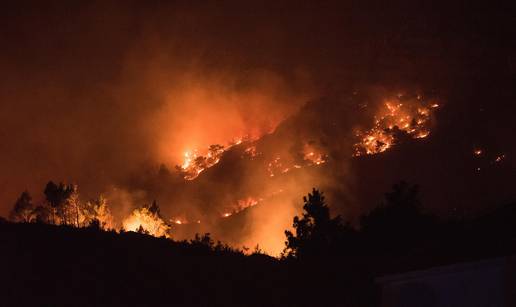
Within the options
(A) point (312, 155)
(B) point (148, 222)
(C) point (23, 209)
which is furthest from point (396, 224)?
(A) point (312, 155)

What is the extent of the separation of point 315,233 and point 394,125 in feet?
292

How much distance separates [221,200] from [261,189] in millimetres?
11771

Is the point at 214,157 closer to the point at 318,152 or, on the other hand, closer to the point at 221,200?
the point at 221,200

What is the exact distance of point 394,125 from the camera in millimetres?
122375

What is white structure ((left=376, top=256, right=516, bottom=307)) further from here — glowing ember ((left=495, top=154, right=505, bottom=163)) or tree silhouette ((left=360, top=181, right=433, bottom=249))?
glowing ember ((left=495, top=154, right=505, bottom=163))

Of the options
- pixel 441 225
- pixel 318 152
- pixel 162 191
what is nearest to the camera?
pixel 441 225

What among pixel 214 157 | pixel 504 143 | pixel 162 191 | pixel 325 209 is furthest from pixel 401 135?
pixel 325 209

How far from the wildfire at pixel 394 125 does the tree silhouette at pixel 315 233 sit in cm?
7460

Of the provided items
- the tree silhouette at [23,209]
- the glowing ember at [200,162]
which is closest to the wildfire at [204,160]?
the glowing ember at [200,162]

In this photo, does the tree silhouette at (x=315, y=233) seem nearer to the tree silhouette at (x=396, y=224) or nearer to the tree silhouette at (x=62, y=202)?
the tree silhouette at (x=396, y=224)

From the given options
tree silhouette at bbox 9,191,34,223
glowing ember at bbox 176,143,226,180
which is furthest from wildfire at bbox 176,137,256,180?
tree silhouette at bbox 9,191,34,223

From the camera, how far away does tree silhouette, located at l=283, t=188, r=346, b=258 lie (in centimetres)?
3631

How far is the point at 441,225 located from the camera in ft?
112

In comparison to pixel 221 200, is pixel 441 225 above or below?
below
